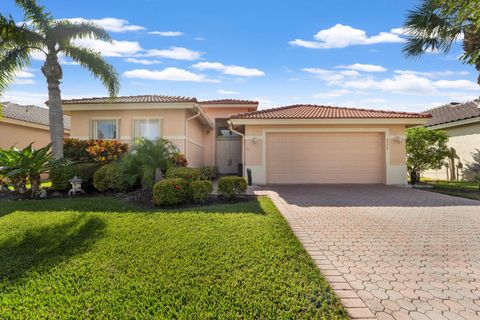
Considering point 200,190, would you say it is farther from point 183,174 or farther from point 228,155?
point 228,155

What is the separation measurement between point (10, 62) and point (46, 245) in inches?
375

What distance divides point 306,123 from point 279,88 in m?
3.30

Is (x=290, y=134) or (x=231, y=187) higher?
(x=290, y=134)

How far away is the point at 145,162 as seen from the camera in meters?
8.98

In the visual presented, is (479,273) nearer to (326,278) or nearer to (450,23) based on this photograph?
(326,278)

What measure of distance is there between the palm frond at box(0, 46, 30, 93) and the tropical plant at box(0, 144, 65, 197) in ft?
13.0

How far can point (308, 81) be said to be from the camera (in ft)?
46.8

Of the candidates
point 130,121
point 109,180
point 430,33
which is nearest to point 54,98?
point 130,121

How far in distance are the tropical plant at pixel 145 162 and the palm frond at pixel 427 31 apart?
12.2m

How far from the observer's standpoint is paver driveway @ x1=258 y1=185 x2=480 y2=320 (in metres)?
2.84

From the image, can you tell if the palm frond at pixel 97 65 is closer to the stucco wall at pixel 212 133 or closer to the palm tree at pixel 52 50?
the palm tree at pixel 52 50

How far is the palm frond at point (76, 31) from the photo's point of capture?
10453mm

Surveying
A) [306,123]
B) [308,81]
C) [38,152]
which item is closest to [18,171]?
[38,152]

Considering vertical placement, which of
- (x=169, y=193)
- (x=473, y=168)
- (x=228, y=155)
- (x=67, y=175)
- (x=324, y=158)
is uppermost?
(x=228, y=155)
